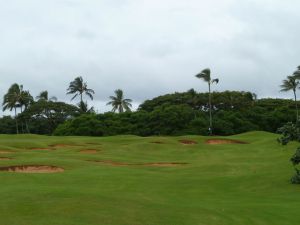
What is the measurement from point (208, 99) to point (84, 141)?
49870 millimetres

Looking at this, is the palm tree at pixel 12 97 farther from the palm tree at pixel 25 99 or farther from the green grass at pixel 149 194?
the green grass at pixel 149 194

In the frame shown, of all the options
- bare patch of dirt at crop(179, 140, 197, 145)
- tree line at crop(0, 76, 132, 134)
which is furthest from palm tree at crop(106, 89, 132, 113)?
bare patch of dirt at crop(179, 140, 197, 145)

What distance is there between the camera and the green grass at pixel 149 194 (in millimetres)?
17328

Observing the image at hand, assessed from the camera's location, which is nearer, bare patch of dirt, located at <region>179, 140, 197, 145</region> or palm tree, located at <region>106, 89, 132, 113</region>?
bare patch of dirt, located at <region>179, 140, 197, 145</region>

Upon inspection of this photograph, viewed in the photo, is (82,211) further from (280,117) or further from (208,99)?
(208,99)

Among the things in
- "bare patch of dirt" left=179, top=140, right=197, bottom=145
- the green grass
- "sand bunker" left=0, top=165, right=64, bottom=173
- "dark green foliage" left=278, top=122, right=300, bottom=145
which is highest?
"dark green foliage" left=278, top=122, right=300, bottom=145

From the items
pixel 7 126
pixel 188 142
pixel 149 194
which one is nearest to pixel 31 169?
pixel 149 194

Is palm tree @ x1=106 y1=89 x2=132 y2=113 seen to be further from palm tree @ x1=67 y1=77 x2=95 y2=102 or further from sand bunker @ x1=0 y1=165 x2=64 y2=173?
sand bunker @ x1=0 y1=165 x2=64 y2=173

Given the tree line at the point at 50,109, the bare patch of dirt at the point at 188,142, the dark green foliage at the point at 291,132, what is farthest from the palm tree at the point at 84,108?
the dark green foliage at the point at 291,132

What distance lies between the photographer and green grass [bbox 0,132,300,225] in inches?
682

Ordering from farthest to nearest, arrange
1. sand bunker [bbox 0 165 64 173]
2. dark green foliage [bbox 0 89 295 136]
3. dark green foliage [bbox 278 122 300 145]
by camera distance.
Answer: dark green foliage [bbox 0 89 295 136], sand bunker [bbox 0 165 64 173], dark green foliage [bbox 278 122 300 145]

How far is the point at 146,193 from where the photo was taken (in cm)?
2577

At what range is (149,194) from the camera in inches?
995

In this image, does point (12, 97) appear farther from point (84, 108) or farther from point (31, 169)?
point (31, 169)
